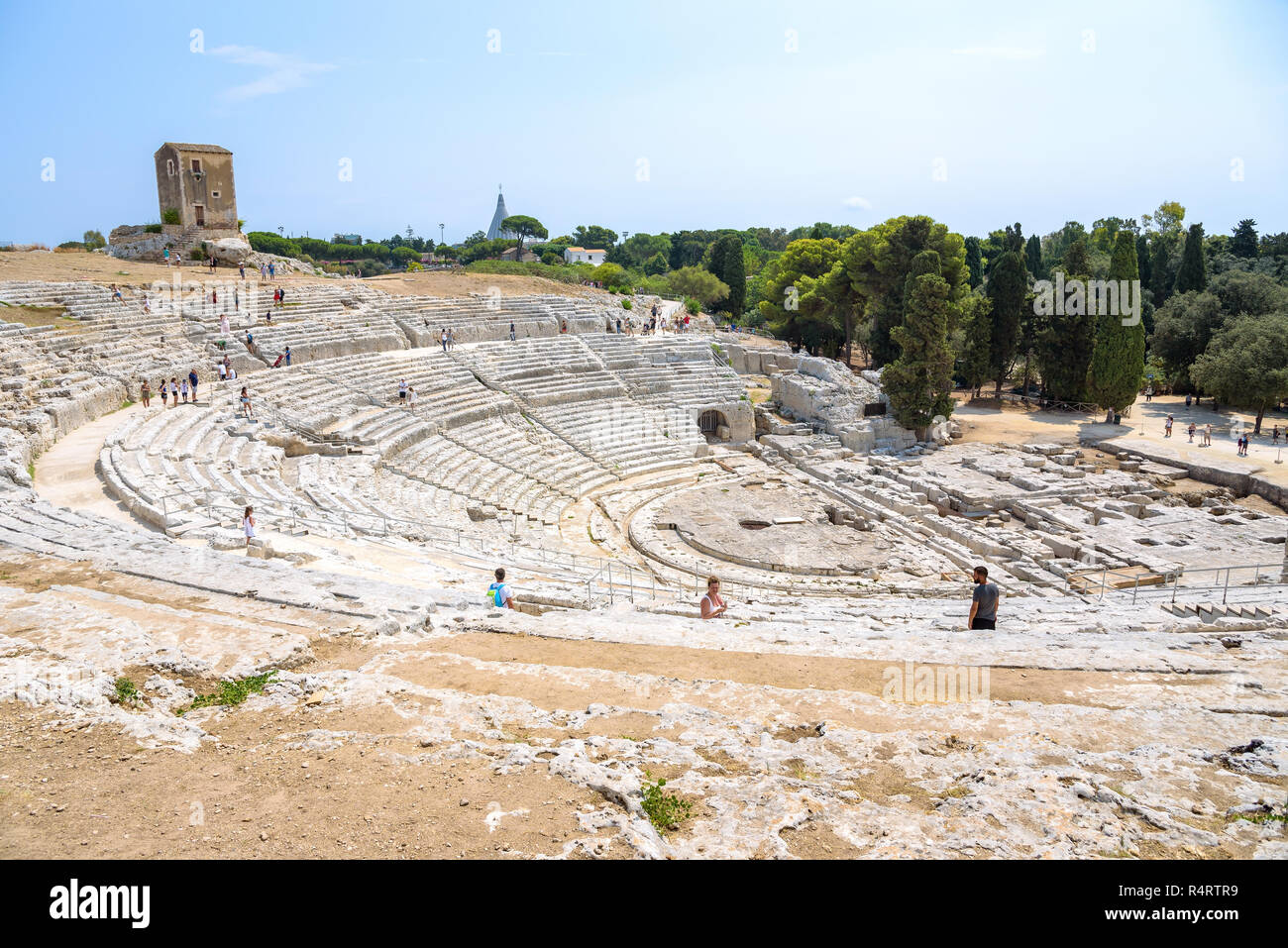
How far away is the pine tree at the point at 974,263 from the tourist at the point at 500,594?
5189 cm

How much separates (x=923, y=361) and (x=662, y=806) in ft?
85.5

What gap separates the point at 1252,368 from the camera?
2864cm

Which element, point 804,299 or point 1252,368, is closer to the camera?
point 1252,368

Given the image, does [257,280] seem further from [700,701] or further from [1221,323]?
[1221,323]

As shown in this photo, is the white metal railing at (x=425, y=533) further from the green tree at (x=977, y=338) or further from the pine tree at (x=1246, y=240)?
the pine tree at (x=1246, y=240)

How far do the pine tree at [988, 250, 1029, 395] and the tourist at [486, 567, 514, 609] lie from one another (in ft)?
101

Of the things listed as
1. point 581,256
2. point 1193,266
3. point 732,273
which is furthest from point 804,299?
point 581,256

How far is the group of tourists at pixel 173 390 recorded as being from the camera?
1965cm

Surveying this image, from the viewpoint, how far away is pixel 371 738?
239 inches

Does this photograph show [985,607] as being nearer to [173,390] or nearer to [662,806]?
[662,806]

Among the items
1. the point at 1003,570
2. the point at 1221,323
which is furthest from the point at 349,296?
the point at 1221,323
